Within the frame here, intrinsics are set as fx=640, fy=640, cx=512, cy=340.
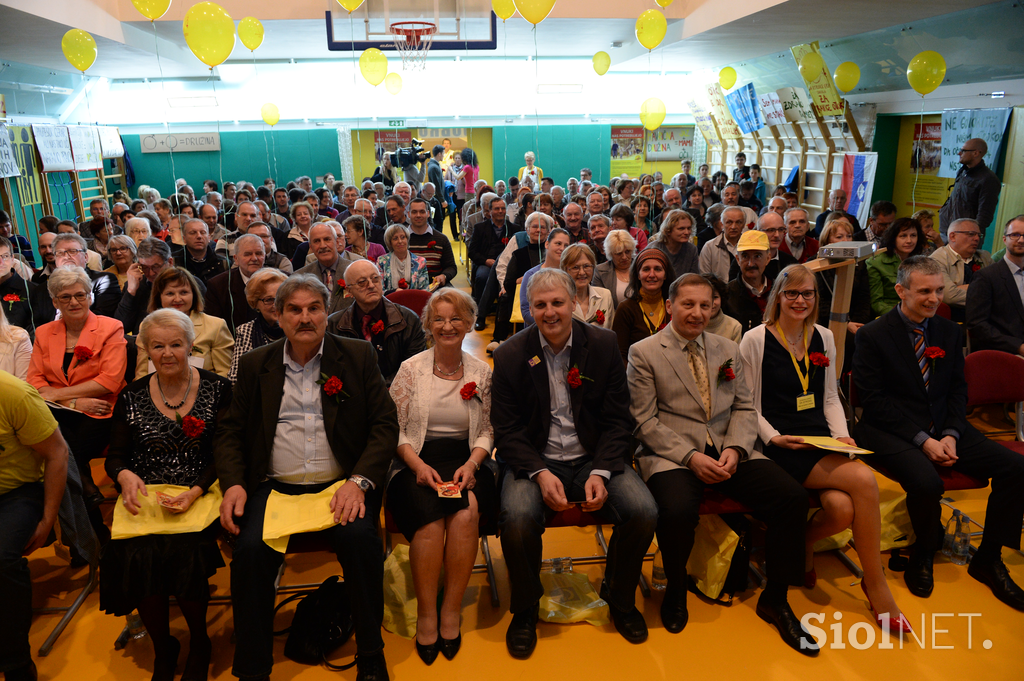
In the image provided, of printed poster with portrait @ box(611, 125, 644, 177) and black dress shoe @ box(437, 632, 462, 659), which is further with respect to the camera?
printed poster with portrait @ box(611, 125, 644, 177)

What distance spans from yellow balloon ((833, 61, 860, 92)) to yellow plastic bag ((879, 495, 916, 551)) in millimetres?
7622

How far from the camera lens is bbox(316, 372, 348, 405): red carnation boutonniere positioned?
7.95 ft

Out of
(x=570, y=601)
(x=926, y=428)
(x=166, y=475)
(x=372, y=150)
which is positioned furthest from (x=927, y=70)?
(x=372, y=150)

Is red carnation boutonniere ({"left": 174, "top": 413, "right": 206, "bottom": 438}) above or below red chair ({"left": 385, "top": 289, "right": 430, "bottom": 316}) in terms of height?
below

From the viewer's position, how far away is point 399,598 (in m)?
2.65

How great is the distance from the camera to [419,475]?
8.13 feet

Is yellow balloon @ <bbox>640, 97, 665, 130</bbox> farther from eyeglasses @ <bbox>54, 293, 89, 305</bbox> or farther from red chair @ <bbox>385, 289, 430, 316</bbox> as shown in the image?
eyeglasses @ <bbox>54, 293, 89, 305</bbox>

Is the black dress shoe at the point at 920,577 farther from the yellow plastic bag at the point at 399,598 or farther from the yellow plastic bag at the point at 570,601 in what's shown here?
the yellow plastic bag at the point at 399,598

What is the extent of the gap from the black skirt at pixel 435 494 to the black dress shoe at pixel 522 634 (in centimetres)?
34

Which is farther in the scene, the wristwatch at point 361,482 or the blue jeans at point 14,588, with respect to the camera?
the wristwatch at point 361,482

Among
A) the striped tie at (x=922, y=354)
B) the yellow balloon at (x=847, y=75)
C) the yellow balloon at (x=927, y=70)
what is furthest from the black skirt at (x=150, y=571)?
the yellow balloon at (x=847, y=75)

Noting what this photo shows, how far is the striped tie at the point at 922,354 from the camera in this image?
2891 mm

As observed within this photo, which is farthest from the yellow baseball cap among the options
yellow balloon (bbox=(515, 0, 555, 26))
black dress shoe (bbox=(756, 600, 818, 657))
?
yellow balloon (bbox=(515, 0, 555, 26))

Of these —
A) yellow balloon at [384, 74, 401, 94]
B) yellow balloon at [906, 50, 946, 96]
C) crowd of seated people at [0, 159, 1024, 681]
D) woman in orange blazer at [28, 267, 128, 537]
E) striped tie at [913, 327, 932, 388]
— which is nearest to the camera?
crowd of seated people at [0, 159, 1024, 681]
